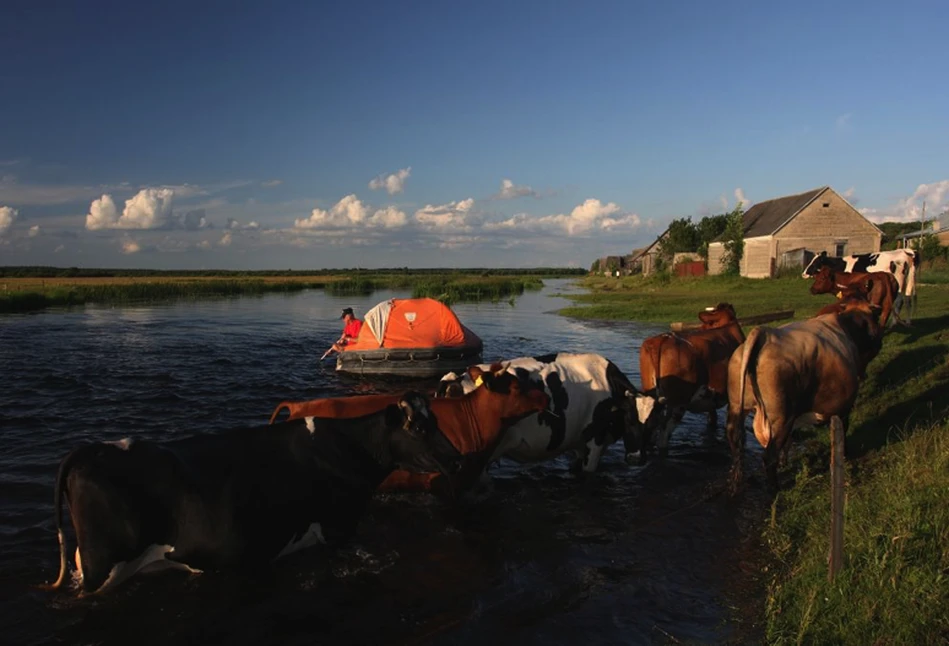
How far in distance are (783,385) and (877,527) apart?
2533 mm

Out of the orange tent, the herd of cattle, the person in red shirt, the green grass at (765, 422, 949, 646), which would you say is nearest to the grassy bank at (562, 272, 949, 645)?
the green grass at (765, 422, 949, 646)

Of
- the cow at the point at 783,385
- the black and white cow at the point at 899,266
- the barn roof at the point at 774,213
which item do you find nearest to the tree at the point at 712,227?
the barn roof at the point at 774,213

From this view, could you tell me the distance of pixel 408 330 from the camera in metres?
17.1

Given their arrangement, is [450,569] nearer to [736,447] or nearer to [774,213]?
[736,447]

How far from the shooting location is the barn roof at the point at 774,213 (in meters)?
38.3

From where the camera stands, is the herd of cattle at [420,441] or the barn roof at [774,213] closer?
the herd of cattle at [420,441]

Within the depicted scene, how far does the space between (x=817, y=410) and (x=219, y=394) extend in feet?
39.6

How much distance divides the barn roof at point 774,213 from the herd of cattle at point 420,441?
3060 cm

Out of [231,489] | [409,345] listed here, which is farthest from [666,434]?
[409,345]

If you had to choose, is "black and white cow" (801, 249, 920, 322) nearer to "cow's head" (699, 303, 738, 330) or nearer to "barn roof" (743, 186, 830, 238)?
"cow's head" (699, 303, 738, 330)

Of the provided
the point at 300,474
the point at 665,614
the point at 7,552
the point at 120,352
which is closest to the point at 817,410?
the point at 665,614

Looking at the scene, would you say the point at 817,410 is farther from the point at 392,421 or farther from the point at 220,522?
the point at 220,522

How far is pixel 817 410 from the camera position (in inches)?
316

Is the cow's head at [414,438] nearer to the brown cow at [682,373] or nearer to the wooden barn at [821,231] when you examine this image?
the brown cow at [682,373]
